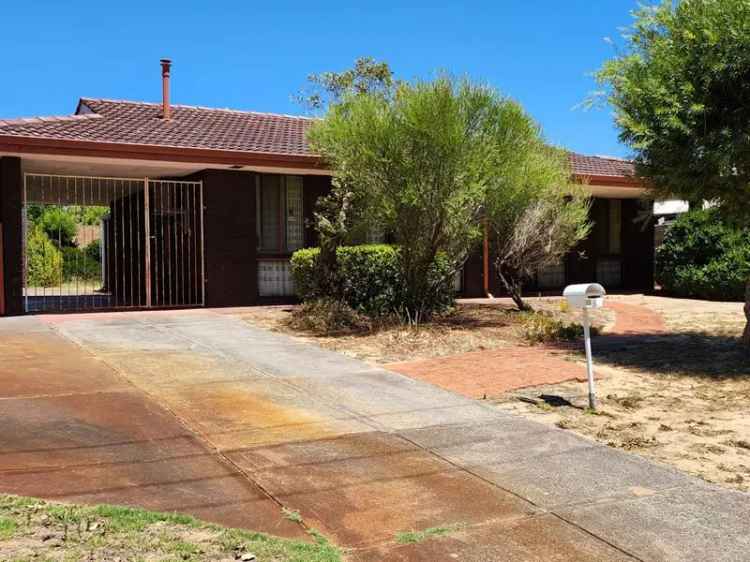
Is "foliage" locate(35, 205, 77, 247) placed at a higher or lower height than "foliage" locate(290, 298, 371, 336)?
higher

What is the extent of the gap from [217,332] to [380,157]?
364 centimetres

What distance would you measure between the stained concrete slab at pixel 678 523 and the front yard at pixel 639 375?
425 millimetres

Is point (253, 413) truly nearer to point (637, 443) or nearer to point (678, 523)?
point (637, 443)

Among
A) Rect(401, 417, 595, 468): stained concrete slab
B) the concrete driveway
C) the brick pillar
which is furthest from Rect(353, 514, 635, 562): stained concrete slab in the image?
the brick pillar

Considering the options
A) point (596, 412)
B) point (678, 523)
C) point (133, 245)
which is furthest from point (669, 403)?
point (133, 245)

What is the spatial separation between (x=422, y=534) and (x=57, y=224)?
89.8 ft

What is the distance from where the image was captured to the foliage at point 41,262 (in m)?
23.2

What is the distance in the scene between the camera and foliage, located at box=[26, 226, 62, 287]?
23.2 meters

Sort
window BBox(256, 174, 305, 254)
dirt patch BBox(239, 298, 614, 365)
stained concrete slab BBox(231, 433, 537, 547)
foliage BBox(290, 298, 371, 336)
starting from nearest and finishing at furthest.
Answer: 1. stained concrete slab BBox(231, 433, 537, 547)
2. dirt patch BBox(239, 298, 614, 365)
3. foliage BBox(290, 298, 371, 336)
4. window BBox(256, 174, 305, 254)

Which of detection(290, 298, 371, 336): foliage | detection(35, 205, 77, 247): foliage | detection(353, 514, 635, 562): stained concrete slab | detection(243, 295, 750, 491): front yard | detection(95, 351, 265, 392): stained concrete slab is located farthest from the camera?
detection(35, 205, 77, 247): foliage

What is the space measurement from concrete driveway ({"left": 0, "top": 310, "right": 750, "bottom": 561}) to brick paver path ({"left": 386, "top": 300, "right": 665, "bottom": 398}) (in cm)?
44

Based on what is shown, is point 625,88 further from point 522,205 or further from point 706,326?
point 706,326

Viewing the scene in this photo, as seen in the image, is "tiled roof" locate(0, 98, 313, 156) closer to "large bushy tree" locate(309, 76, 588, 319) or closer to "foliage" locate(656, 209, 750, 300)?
"large bushy tree" locate(309, 76, 588, 319)

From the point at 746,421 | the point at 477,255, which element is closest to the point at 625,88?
the point at 746,421
